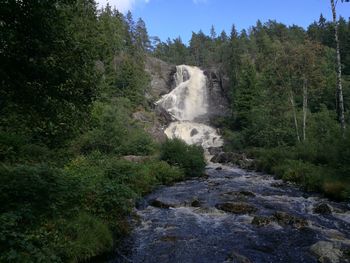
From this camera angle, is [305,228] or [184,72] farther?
[184,72]

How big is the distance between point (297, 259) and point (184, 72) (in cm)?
6626

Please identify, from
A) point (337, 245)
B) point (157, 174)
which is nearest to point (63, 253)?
point (337, 245)

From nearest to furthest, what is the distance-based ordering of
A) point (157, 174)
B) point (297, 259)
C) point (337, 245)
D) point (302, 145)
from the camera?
point (297, 259) < point (337, 245) < point (157, 174) < point (302, 145)

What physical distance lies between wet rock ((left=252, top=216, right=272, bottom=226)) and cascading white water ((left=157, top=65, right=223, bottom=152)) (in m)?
35.8

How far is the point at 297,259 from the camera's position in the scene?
10.3 m

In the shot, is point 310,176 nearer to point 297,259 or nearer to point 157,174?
point 157,174

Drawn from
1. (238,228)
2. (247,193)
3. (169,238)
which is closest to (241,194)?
(247,193)

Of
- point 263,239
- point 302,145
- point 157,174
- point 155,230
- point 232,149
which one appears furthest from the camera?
point 232,149

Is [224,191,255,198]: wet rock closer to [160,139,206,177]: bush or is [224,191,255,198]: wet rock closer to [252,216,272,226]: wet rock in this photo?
[252,216,272,226]: wet rock

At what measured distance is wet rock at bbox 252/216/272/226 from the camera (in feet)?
45.0

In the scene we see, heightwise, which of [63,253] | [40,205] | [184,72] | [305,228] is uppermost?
[184,72]

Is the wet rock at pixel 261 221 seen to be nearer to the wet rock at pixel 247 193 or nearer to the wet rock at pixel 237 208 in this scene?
the wet rock at pixel 237 208

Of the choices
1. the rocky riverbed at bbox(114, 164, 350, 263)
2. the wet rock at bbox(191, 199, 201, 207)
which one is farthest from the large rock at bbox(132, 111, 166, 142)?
the wet rock at bbox(191, 199, 201, 207)

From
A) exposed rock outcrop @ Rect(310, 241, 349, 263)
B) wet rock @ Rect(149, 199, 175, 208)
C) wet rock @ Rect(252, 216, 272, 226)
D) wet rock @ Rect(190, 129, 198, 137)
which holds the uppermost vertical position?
wet rock @ Rect(190, 129, 198, 137)
